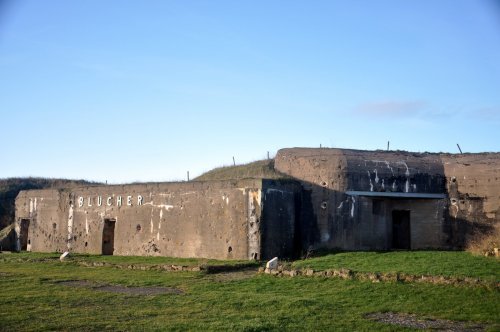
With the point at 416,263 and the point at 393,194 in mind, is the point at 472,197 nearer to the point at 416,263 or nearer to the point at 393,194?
the point at 393,194

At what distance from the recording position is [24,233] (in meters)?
25.0

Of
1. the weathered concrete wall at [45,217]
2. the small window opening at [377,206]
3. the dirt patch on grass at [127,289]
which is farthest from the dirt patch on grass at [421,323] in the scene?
the weathered concrete wall at [45,217]

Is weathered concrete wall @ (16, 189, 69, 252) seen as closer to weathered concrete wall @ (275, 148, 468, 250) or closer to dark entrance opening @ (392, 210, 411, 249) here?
weathered concrete wall @ (275, 148, 468, 250)

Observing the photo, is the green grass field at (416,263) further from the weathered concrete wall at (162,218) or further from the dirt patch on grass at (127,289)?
the dirt patch on grass at (127,289)

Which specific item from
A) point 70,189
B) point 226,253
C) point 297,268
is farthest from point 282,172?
point 70,189

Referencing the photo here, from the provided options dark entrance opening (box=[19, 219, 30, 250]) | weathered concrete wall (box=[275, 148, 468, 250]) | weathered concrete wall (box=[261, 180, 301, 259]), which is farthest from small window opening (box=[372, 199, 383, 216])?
dark entrance opening (box=[19, 219, 30, 250])

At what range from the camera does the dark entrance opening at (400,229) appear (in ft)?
63.5

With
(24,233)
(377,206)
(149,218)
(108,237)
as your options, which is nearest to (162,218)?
(149,218)

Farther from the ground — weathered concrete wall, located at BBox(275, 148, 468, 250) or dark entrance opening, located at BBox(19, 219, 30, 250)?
weathered concrete wall, located at BBox(275, 148, 468, 250)

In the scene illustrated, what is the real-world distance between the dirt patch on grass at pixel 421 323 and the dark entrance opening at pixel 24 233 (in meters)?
19.5

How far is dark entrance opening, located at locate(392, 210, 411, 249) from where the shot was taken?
19359 millimetres

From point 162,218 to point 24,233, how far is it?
350 inches

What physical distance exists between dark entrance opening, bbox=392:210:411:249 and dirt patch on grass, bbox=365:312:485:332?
10.1 metres

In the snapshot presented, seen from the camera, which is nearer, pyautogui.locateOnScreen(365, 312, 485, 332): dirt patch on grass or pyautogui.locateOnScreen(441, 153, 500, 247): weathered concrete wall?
pyautogui.locateOnScreen(365, 312, 485, 332): dirt patch on grass
